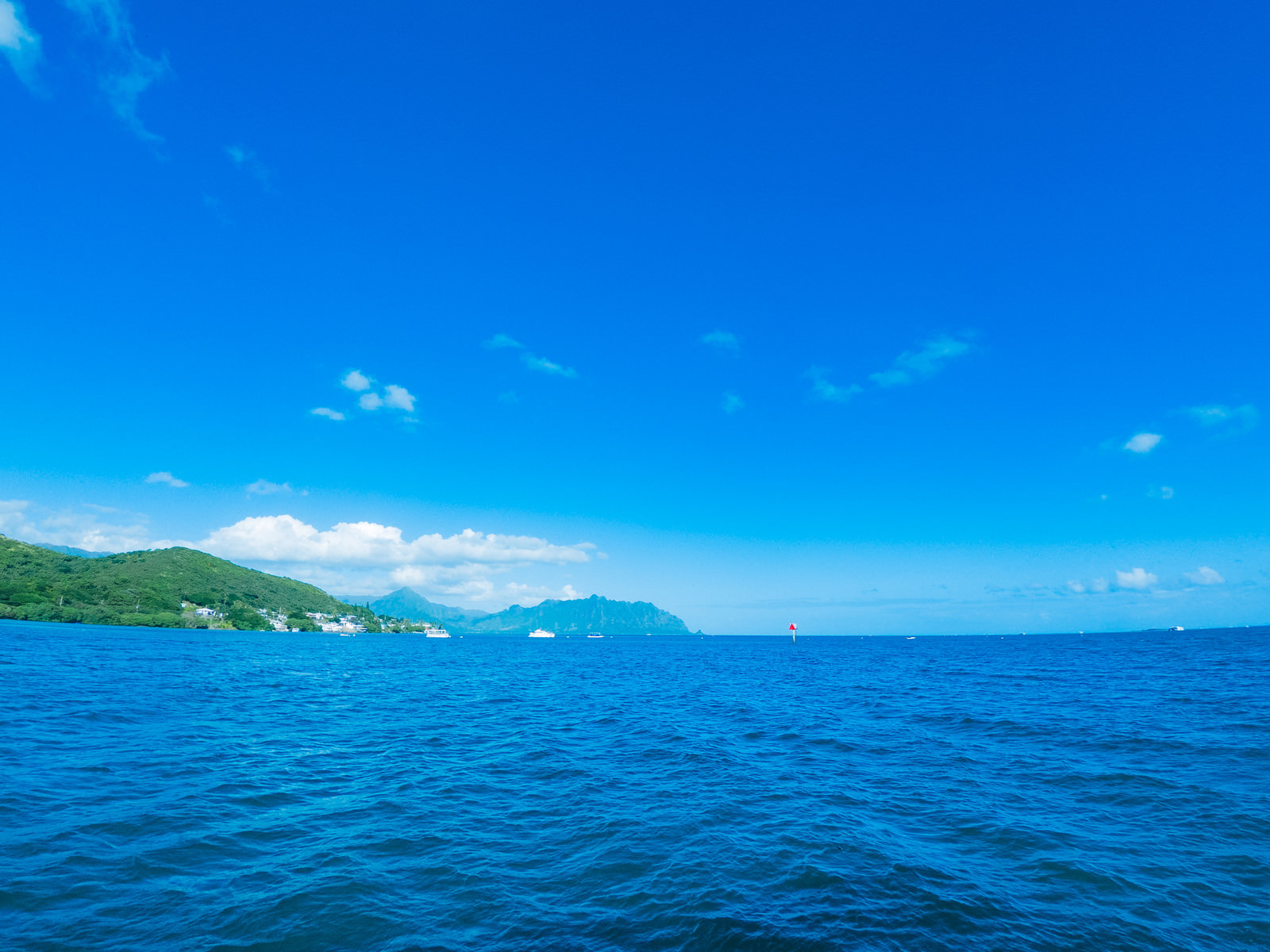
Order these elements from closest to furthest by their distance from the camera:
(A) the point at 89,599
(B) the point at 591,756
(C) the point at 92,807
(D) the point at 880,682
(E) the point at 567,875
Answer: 1. (E) the point at 567,875
2. (C) the point at 92,807
3. (B) the point at 591,756
4. (D) the point at 880,682
5. (A) the point at 89,599

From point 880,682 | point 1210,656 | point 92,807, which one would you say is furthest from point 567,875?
point 1210,656

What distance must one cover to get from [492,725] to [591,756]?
11236 mm

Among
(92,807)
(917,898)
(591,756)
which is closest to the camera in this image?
(917,898)

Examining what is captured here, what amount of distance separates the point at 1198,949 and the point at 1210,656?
128115 mm

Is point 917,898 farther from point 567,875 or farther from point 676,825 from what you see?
point 567,875

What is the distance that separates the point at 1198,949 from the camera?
11734 millimetres

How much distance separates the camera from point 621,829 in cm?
1825

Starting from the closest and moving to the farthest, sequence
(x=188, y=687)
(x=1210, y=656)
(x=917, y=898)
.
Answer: (x=917, y=898) → (x=188, y=687) → (x=1210, y=656)

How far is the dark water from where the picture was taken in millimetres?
12148

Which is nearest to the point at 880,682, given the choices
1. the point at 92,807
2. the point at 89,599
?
the point at 92,807

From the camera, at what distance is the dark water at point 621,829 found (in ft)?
39.9

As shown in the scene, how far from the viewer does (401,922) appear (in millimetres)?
12070

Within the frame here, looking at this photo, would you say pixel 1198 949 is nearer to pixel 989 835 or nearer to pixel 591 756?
pixel 989 835

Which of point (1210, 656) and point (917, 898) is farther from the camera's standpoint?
point (1210, 656)
